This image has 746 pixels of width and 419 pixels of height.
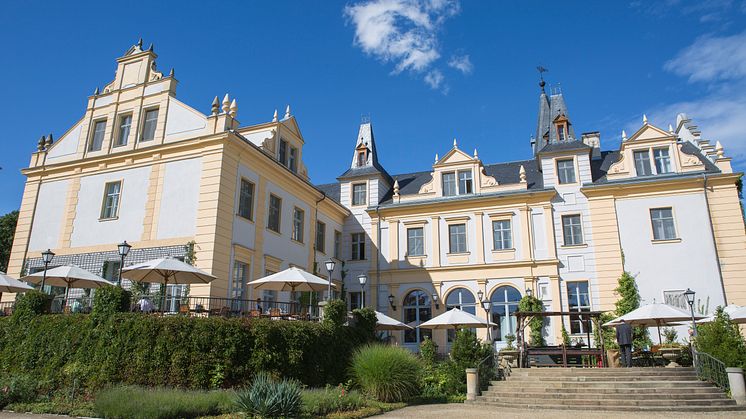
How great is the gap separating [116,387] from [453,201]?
19.0 meters

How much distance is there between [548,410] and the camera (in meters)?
13.2

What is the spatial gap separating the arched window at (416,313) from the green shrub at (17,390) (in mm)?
17344

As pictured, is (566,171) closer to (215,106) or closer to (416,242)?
(416,242)

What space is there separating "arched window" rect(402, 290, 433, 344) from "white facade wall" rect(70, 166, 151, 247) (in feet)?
45.0

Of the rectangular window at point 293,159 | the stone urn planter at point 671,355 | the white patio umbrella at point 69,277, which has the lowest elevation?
the stone urn planter at point 671,355

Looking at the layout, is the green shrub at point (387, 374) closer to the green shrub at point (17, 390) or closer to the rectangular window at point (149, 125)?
the green shrub at point (17, 390)

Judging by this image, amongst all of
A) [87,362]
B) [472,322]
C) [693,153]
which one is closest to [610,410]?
[472,322]

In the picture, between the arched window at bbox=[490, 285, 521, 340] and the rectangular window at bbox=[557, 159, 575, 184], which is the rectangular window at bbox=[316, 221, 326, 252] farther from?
the rectangular window at bbox=[557, 159, 575, 184]

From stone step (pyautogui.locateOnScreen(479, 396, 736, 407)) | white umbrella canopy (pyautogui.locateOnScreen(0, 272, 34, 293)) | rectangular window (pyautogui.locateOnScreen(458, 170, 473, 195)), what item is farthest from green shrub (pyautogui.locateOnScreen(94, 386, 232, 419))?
rectangular window (pyautogui.locateOnScreen(458, 170, 473, 195))

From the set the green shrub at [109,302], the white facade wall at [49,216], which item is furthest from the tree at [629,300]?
the white facade wall at [49,216]

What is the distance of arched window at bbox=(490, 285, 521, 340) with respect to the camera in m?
25.6

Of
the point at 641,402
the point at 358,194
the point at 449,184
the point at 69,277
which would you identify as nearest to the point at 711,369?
the point at 641,402

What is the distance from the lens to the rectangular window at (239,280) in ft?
64.2

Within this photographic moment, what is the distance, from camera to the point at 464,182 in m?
28.7
